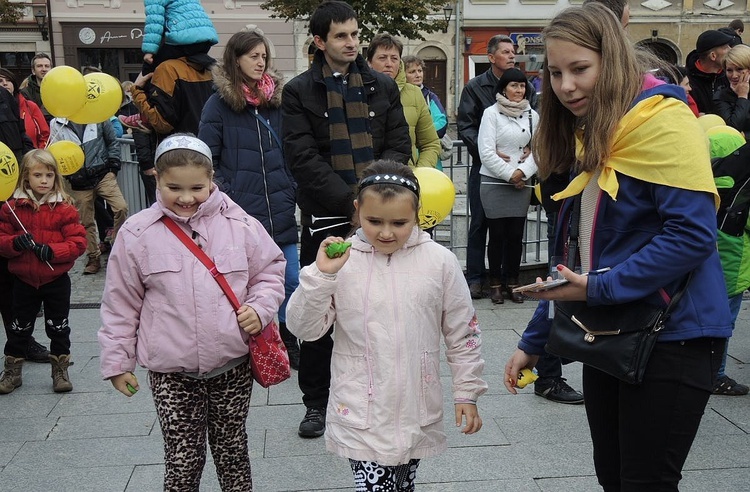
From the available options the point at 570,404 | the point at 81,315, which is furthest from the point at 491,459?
the point at 81,315

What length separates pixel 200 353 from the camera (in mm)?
3076

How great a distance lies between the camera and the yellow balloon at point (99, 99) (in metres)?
6.26

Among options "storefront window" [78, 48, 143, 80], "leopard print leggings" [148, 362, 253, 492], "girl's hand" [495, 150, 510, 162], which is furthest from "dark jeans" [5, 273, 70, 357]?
"storefront window" [78, 48, 143, 80]

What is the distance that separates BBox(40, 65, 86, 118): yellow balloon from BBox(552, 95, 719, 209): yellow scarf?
469cm

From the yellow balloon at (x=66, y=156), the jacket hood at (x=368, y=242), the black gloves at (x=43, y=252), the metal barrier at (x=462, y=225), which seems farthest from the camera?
the metal barrier at (x=462, y=225)

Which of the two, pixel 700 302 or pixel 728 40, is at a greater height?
pixel 728 40

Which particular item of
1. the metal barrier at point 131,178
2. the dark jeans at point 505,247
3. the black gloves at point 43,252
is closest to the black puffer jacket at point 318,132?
the black gloves at point 43,252

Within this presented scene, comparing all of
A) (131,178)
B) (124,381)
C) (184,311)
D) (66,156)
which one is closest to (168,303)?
(184,311)

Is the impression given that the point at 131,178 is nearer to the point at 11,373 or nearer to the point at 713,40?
the point at 11,373

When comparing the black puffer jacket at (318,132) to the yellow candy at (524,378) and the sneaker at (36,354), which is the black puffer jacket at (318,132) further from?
the sneaker at (36,354)

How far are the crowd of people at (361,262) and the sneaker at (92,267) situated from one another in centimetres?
358

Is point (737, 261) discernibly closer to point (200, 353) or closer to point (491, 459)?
point (491, 459)

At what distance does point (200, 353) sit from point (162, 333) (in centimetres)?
16

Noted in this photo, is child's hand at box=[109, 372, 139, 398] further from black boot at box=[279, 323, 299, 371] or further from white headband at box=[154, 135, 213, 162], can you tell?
black boot at box=[279, 323, 299, 371]
